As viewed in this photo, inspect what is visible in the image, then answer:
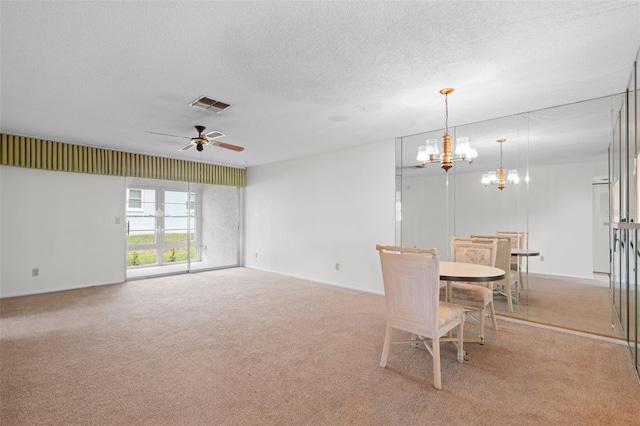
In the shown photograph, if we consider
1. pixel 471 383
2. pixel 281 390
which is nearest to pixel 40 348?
pixel 281 390

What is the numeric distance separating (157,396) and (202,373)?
39 cm

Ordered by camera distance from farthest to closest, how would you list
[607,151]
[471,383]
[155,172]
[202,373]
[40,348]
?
[155,172], [607,151], [40,348], [202,373], [471,383]

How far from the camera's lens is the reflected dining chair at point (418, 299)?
91.7 inches

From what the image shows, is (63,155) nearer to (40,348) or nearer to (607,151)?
(40,348)

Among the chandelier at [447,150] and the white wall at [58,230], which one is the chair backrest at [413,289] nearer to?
the chandelier at [447,150]

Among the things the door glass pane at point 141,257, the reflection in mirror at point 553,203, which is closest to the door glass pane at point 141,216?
the door glass pane at point 141,257

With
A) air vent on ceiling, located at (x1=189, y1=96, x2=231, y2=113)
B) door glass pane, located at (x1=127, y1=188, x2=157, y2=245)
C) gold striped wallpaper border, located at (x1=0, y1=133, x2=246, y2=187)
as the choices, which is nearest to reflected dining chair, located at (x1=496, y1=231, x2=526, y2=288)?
air vent on ceiling, located at (x1=189, y1=96, x2=231, y2=113)

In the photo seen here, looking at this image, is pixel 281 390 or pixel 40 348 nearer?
pixel 281 390

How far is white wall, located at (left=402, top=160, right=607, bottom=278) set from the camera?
360cm

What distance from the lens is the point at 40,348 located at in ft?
9.86

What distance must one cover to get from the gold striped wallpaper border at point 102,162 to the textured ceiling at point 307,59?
3.52ft

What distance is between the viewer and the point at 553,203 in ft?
12.2

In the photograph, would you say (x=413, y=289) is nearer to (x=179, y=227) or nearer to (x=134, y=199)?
(x=134, y=199)

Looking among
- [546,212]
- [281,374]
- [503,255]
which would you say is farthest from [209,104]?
[546,212]
